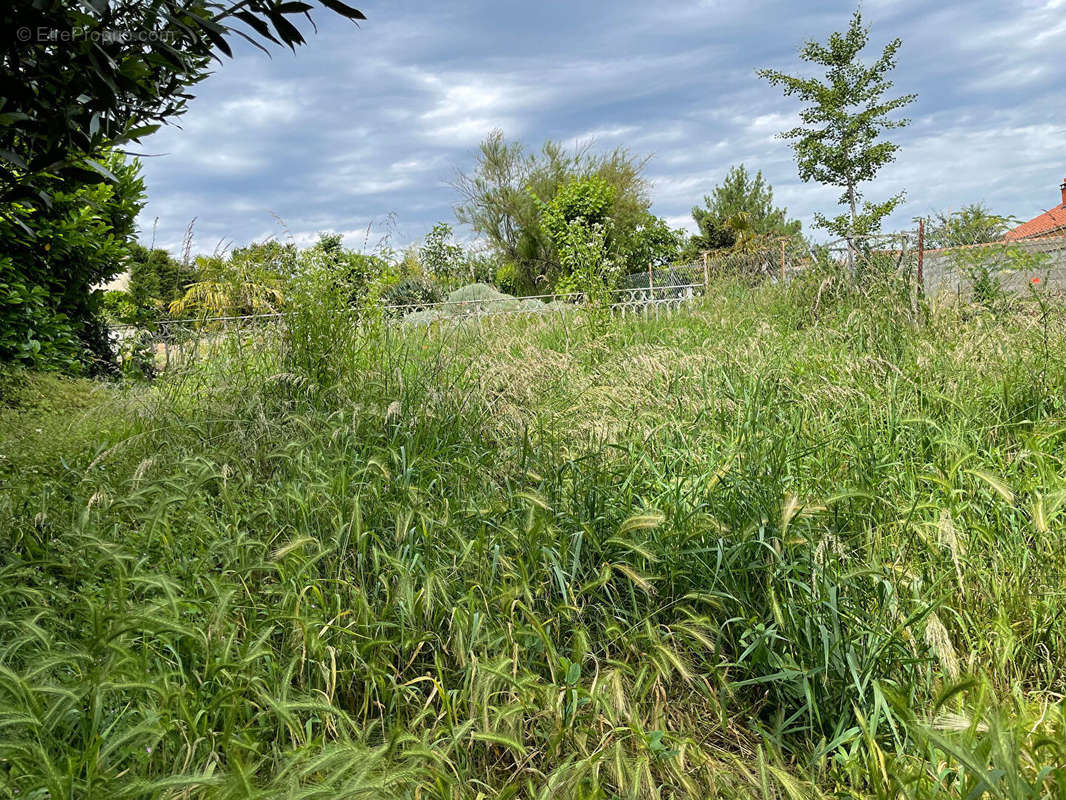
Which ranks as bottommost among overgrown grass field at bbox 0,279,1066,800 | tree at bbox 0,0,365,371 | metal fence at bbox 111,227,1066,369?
overgrown grass field at bbox 0,279,1066,800

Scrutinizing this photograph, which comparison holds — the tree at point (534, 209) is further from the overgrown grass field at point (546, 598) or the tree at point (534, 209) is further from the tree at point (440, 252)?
the overgrown grass field at point (546, 598)

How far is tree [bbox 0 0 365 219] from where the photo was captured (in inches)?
84.7

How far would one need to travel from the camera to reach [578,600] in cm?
239

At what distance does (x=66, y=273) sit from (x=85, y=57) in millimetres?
5745

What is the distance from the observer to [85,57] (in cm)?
226

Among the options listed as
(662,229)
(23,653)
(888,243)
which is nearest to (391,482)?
(23,653)

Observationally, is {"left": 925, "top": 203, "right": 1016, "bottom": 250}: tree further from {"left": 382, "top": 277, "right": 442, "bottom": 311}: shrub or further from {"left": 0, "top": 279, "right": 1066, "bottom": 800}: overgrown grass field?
{"left": 382, "top": 277, "right": 442, "bottom": 311}: shrub

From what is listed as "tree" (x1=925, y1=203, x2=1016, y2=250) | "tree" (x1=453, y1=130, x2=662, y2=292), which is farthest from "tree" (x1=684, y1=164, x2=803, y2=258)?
"tree" (x1=925, y1=203, x2=1016, y2=250)

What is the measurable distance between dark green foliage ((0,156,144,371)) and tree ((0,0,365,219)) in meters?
3.82

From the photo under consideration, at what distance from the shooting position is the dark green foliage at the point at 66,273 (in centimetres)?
623

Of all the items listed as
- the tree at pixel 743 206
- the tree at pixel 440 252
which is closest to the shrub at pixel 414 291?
the tree at pixel 440 252

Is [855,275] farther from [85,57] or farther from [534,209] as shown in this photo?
[534,209]

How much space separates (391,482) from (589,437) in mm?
971

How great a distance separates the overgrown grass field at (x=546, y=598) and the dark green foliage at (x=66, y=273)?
3.03 m
